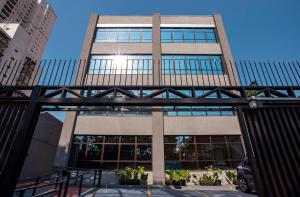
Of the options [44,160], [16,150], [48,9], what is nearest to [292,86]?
[16,150]

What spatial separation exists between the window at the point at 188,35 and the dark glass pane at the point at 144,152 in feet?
40.5

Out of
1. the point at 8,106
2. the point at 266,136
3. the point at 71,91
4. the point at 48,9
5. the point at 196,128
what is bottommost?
the point at 266,136

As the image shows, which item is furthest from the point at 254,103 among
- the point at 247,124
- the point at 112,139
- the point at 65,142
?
the point at 65,142

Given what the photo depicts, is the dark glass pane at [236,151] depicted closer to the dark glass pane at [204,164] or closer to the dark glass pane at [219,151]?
the dark glass pane at [219,151]

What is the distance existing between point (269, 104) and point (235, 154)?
10.8 meters

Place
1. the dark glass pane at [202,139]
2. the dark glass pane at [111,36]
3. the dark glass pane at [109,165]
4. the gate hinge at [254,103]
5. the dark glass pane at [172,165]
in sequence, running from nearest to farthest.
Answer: the gate hinge at [254,103] → the dark glass pane at [109,165] → the dark glass pane at [172,165] → the dark glass pane at [202,139] → the dark glass pane at [111,36]

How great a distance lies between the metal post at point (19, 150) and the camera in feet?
12.4

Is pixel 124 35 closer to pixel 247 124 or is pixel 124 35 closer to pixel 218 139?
pixel 218 139

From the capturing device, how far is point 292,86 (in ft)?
16.8

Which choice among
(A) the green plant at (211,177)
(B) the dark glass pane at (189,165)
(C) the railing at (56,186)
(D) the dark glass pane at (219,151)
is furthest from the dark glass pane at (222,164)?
(C) the railing at (56,186)

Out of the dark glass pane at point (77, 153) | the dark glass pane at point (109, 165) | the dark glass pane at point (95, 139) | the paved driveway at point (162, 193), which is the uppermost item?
the dark glass pane at point (95, 139)

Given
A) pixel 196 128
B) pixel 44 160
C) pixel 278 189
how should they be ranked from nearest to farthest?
1. pixel 278 189
2. pixel 196 128
3. pixel 44 160

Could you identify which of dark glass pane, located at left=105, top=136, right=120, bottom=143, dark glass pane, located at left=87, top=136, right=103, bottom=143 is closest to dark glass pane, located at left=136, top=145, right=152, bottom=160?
dark glass pane, located at left=105, top=136, right=120, bottom=143

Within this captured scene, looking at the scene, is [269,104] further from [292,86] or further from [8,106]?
[8,106]
